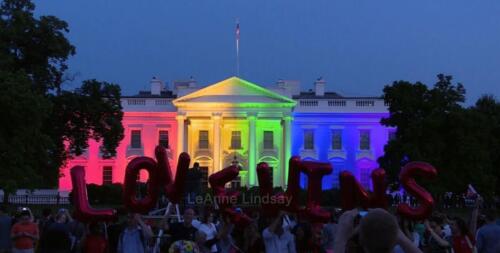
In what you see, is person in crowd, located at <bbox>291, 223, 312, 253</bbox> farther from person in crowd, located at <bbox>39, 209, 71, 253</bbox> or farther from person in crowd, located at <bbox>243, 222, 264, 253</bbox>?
person in crowd, located at <bbox>39, 209, 71, 253</bbox>

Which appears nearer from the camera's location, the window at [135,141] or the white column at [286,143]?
the white column at [286,143]

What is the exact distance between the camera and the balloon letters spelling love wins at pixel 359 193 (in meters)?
9.95

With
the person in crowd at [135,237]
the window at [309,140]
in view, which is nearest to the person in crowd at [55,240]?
the person in crowd at [135,237]

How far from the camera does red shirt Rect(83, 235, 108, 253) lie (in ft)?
34.1


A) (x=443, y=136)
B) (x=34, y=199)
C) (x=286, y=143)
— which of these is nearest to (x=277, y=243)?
(x=443, y=136)

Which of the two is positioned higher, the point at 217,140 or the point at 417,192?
the point at 217,140

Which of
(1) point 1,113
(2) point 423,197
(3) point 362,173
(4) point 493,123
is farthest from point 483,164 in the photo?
(2) point 423,197

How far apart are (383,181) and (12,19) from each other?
30844mm

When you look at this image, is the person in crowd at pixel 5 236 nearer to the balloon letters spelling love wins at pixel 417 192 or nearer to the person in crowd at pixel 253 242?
the person in crowd at pixel 253 242

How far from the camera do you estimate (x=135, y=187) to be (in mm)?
10766

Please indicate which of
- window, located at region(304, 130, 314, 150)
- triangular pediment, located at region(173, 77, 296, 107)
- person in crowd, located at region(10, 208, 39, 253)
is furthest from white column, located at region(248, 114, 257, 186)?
person in crowd, located at region(10, 208, 39, 253)

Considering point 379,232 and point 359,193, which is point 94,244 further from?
point 379,232

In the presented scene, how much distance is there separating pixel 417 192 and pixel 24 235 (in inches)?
245

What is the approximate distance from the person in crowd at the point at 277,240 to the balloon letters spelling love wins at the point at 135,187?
6.50ft
